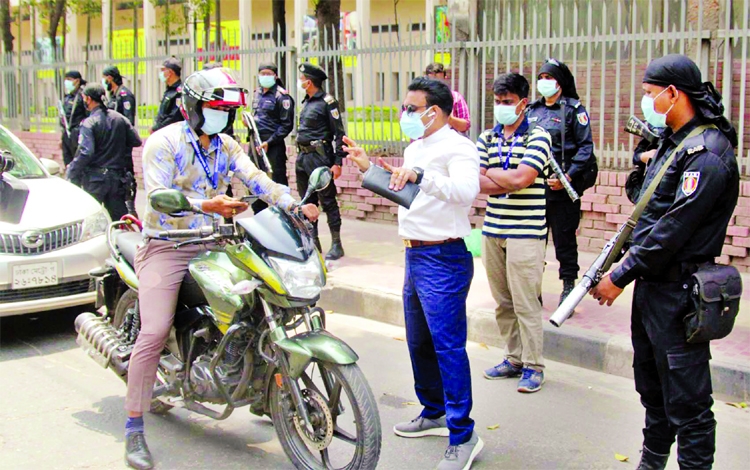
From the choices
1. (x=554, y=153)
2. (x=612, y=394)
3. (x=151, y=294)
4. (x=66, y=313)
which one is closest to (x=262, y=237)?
(x=151, y=294)

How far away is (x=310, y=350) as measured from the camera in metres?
3.58

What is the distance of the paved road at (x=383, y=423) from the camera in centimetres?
416

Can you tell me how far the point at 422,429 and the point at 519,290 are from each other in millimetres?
1108

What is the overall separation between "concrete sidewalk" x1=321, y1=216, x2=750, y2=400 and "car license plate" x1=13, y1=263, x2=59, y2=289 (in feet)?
7.75

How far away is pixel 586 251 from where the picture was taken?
338 inches

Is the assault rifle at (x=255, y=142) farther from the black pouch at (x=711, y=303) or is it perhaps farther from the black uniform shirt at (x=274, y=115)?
the black pouch at (x=711, y=303)

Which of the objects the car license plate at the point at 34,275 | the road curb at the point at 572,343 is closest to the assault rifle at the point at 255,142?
the road curb at the point at 572,343

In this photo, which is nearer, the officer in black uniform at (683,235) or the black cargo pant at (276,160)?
the officer in black uniform at (683,235)

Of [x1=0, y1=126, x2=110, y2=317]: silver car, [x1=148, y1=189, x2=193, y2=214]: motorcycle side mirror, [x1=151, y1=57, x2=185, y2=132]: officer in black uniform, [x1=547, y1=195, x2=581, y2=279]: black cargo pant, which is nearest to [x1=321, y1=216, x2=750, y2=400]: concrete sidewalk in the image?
[x1=547, y1=195, x2=581, y2=279]: black cargo pant

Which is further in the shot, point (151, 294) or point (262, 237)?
point (151, 294)

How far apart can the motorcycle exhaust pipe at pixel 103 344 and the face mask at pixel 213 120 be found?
125cm

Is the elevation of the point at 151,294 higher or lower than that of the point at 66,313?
higher

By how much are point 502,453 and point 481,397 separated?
0.81 metres

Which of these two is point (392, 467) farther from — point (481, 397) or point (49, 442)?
point (49, 442)
